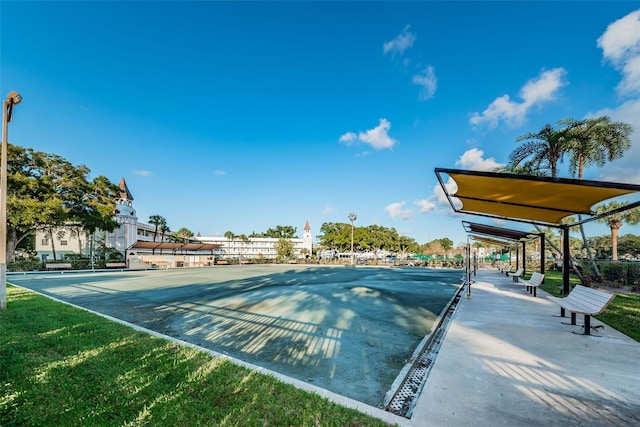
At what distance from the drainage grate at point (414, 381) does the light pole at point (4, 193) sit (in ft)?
30.1

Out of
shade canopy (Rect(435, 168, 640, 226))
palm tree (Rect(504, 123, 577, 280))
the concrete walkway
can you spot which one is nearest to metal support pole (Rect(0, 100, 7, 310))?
the concrete walkway

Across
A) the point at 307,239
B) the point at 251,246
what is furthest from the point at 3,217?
the point at 307,239

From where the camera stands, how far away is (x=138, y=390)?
10.1ft

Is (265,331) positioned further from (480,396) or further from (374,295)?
(374,295)

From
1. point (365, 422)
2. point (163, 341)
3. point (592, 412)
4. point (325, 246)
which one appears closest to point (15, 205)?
point (163, 341)

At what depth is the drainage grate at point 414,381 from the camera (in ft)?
9.52

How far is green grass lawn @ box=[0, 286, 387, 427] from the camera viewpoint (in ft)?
8.45

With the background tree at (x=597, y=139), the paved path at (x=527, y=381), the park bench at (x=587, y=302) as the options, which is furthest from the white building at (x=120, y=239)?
the background tree at (x=597, y=139)

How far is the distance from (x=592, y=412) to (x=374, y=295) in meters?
8.27

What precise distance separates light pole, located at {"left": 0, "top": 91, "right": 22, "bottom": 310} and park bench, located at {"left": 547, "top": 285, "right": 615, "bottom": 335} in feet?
40.1

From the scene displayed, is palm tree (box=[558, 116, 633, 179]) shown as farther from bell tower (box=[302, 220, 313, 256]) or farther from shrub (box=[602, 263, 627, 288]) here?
bell tower (box=[302, 220, 313, 256])

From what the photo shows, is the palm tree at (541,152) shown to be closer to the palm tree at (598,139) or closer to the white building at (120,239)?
the palm tree at (598,139)

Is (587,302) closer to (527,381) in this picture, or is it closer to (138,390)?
(527,381)

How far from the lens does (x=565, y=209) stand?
292 inches
